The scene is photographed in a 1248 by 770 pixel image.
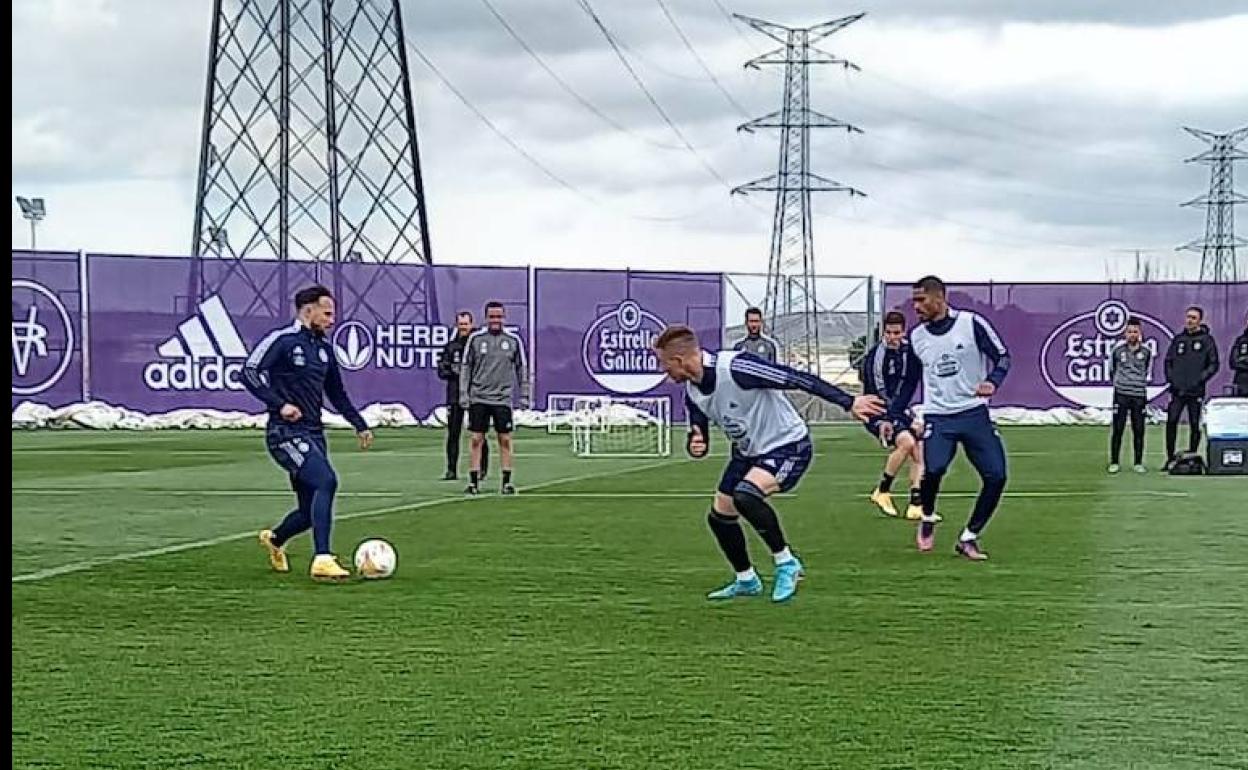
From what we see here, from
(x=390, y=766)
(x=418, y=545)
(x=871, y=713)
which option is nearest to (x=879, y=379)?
(x=418, y=545)

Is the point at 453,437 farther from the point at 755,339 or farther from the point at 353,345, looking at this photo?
the point at 353,345

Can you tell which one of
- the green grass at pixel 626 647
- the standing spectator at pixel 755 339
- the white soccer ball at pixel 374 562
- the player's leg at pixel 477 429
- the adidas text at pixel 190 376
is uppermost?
the standing spectator at pixel 755 339

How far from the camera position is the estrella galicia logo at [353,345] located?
128 ft

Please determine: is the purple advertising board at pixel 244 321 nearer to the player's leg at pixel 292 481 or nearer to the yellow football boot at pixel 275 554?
the yellow football boot at pixel 275 554

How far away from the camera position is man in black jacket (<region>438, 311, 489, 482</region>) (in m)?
21.5

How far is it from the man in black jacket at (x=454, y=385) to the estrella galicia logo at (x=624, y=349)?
16.6m

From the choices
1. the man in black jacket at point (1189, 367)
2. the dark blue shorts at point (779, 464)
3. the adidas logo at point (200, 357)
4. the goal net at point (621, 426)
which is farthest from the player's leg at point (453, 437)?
the adidas logo at point (200, 357)

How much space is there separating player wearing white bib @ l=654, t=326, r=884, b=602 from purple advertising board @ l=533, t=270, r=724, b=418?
1141 inches

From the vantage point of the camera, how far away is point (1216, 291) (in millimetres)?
41844

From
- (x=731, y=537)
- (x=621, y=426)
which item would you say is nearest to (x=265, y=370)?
(x=731, y=537)

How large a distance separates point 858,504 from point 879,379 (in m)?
1.15

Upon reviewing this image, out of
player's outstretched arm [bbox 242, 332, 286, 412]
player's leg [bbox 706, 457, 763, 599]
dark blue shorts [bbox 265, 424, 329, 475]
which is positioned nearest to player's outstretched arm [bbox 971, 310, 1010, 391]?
player's leg [bbox 706, 457, 763, 599]

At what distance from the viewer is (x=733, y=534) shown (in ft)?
36.1

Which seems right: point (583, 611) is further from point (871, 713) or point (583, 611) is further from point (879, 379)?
point (879, 379)
